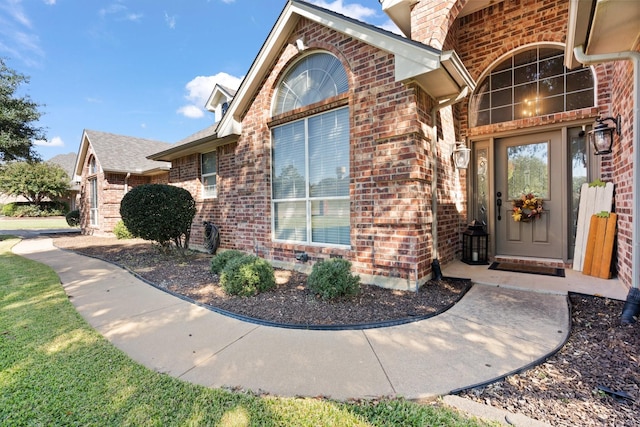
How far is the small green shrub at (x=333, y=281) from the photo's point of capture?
372 centimetres

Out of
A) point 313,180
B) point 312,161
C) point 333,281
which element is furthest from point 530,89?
point 333,281

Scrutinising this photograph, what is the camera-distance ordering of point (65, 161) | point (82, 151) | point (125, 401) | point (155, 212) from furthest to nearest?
1. point (65, 161)
2. point (82, 151)
3. point (155, 212)
4. point (125, 401)

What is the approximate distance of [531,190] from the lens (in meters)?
5.27

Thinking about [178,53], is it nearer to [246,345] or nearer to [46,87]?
[46,87]

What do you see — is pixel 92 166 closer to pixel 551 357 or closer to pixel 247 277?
pixel 247 277

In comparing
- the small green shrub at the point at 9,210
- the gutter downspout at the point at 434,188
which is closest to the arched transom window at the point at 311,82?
the gutter downspout at the point at 434,188

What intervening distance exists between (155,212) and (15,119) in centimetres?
1044

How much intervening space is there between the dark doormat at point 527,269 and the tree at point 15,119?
17521 millimetres

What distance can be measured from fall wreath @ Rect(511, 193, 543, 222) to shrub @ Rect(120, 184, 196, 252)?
25.3 ft

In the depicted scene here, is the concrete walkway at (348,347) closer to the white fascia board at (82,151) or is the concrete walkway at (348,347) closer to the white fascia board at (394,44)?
the white fascia board at (394,44)

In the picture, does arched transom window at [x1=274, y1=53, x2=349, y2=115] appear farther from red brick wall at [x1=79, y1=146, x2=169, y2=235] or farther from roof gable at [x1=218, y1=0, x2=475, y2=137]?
red brick wall at [x1=79, y1=146, x2=169, y2=235]

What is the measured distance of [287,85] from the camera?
5758mm

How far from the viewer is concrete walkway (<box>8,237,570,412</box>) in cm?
212

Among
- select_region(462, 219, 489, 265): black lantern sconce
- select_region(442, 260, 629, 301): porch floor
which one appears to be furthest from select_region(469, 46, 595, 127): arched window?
select_region(442, 260, 629, 301): porch floor
